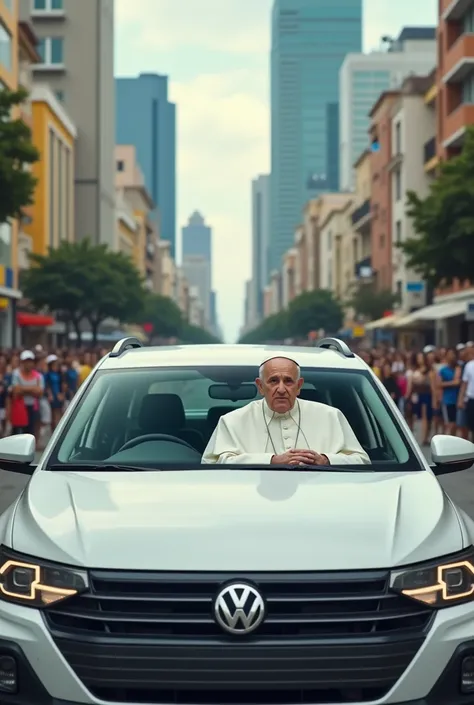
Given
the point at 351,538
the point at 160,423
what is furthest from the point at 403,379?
the point at 351,538

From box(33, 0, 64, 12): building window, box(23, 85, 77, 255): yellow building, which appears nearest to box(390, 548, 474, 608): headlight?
box(23, 85, 77, 255): yellow building

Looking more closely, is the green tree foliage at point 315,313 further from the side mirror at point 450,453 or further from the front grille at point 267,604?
the front grille at point 267,604

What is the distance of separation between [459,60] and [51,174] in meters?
34.4

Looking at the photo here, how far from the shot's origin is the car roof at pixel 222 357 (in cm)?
544

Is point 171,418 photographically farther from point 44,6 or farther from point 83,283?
point 44,6

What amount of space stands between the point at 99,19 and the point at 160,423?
325ft

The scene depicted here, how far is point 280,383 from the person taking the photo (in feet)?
16.8

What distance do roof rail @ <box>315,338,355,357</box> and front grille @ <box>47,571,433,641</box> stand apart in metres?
2.15

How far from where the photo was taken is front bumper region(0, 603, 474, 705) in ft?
11.7

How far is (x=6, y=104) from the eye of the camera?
24.9 m

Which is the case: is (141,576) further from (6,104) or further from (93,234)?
(93,234)

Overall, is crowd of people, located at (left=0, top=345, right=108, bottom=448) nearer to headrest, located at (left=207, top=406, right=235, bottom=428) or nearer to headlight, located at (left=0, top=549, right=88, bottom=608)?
headrest, located at (left=207, top=406, right=235, bottom=428)

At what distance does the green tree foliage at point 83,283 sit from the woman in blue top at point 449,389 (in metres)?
44.4

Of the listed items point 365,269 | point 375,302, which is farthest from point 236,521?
Answer: point 365,269
